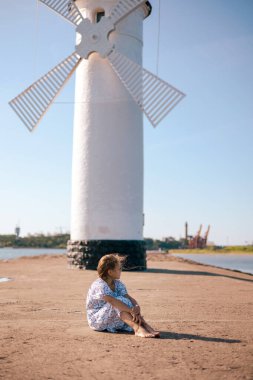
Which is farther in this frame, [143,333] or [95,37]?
[95,37]

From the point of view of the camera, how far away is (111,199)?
12.9 meters

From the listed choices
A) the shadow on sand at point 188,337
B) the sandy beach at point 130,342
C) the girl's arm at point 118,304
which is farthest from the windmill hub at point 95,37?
the shadow on sand at point 188,337

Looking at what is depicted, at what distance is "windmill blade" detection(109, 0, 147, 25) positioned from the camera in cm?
1307

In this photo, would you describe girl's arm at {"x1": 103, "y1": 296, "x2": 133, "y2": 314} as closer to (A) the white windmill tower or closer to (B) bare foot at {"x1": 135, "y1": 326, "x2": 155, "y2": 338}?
(B) bare foot at {"x1": 135, "y1": 326, "x2": 155, "y2": 338}

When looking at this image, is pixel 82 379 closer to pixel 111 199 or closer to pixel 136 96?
pixel 111 199

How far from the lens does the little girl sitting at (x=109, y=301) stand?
13.8 ft

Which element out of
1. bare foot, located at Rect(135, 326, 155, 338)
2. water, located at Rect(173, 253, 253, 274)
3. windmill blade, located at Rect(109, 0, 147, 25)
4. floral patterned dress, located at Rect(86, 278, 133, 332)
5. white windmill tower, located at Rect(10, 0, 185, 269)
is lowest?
water, located at Rect(173, 253, 253, 274)

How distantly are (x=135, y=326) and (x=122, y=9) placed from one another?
36.5ft

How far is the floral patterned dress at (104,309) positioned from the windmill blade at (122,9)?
1044 cm

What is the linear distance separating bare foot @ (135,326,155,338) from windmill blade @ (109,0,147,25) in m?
10.9

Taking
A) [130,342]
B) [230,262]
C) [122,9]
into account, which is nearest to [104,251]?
[122,9]

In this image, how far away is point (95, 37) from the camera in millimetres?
13266

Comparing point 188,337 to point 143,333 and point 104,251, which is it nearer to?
point 143,333

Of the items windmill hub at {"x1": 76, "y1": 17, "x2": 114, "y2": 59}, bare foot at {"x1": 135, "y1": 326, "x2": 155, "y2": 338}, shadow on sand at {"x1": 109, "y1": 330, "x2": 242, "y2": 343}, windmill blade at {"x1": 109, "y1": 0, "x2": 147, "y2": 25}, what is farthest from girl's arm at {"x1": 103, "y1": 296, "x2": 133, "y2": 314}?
windmill blade at {"x1": 109, "y1": 0, "x2": 147, "y2": 25}
